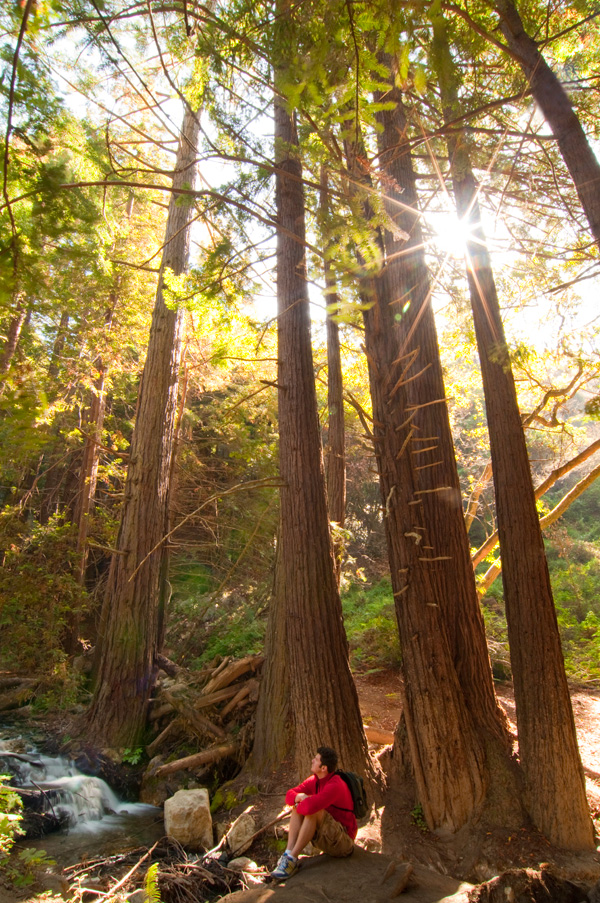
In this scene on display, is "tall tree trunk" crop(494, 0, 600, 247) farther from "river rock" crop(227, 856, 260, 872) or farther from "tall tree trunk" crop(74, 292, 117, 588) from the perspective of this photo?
"tall tree trunk" crop(74, 292, 117, 588)

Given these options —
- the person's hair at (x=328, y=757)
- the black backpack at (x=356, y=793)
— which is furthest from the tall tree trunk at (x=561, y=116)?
the black backpack at (x=356, y=793)

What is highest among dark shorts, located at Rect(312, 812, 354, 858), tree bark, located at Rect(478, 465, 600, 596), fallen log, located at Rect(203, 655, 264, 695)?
tree bark, located at Rect(478, 465, 600, 596)

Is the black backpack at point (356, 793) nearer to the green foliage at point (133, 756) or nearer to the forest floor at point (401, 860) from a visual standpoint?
the forest floor at point (401, 860)

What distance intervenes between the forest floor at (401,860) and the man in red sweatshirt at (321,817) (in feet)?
0.39

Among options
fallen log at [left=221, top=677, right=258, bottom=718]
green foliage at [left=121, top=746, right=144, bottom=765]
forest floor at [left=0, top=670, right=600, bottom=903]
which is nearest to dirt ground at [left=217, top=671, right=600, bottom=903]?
forest floor at [left=0, top=670, right=600, bottom=903]

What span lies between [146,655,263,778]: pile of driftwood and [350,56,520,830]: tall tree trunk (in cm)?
309

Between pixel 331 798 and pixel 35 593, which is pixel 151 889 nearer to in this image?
pixel 331 798

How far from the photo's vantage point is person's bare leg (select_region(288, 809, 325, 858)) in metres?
3.83

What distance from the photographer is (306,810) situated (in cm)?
389

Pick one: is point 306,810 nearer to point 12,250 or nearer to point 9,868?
point 9,868

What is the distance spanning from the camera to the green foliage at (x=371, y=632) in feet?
33.2

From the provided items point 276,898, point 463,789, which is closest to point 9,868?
point 276,898

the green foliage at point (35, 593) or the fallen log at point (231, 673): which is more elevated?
the green foliage at point (35, 593)

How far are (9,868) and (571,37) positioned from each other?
833 cm
